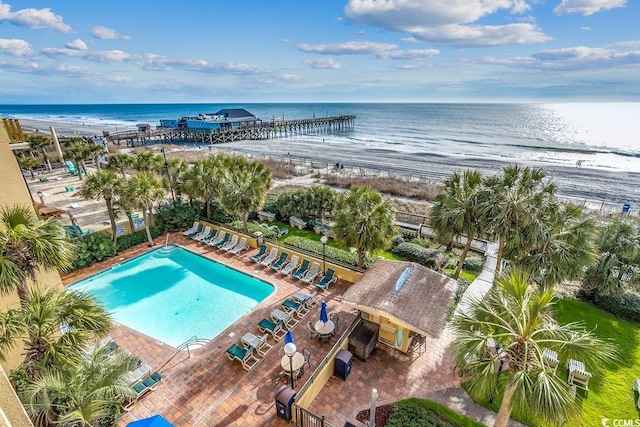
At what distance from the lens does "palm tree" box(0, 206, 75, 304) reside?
22.3 ft

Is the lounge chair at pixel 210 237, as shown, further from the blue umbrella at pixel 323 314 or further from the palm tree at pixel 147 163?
the blue umbrella at pixel 323 314

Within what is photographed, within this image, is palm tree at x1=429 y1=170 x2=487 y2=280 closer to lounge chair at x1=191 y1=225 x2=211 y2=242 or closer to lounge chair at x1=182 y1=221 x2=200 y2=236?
lounge chair at x1=191 y1=225 x2=211 y2=242

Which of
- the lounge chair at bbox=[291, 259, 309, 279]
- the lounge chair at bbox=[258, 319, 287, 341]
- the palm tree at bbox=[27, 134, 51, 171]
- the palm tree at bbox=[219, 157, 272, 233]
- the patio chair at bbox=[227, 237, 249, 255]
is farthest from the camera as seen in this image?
the palm tree at bbox=[27, 134, 51, 171]

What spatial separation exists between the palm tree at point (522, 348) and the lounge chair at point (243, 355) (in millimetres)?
6553

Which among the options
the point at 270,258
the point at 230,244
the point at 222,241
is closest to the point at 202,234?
the point at 222,241

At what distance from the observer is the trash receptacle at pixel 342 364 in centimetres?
936

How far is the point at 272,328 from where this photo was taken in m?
11.2

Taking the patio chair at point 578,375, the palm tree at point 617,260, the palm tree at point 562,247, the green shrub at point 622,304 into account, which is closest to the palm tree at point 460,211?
the palm tree at point 562,247

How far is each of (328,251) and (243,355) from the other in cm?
806

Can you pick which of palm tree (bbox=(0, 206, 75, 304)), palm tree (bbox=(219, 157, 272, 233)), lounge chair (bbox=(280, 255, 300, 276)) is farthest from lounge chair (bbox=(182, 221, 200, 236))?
palm tree (bbox=(0, 206, 75, 304))

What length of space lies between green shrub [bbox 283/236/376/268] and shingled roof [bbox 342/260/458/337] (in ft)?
12.7

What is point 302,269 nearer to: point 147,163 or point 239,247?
point 239,247

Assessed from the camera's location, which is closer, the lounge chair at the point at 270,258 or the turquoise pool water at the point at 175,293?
the turquoise pool water at the point at 175,293

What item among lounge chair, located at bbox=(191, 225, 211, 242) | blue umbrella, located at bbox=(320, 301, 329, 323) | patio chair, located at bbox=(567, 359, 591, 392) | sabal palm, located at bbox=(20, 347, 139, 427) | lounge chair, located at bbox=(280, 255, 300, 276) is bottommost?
patio chair, located at bbox=(567, 359, 591, 392)
